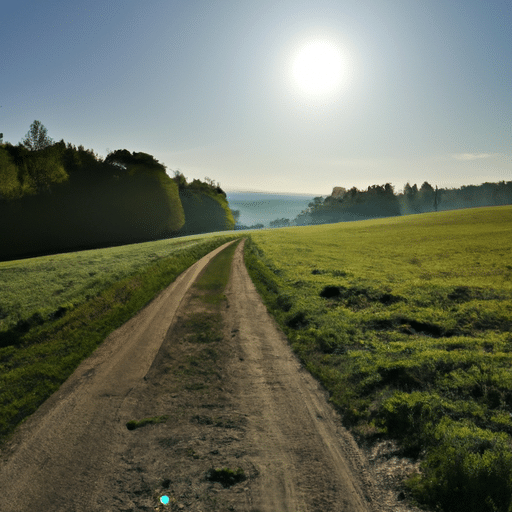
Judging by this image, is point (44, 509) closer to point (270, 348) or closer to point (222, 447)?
point (222, 447)

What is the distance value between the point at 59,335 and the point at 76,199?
218 ft

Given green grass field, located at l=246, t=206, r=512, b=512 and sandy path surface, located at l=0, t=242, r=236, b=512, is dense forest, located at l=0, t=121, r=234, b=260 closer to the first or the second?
green grass field, located at l=246, t=206, r=512, b=512

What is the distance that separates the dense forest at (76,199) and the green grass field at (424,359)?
179 ft

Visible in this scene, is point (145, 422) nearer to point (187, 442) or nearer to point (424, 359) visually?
point (187, 442)

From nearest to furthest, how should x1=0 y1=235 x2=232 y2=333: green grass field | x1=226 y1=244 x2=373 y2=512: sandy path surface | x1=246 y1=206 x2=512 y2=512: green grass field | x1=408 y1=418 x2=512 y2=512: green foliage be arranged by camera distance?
x1=408 y1=418 x2=512 y2=512: green foliage → x1=226 y1=244 x2=373 y2=512: sandy path surface → x1=246 y1=206 x2=512 y2=512: green grass field → x1=0 y1=235 x2=232 y2=333: green grass field

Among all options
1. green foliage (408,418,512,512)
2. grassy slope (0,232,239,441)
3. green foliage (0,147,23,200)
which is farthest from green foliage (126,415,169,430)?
green foliage (0,147,23,200)

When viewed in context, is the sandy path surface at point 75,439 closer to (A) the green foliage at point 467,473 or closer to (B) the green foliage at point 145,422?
(B) the green foliage at point 145,422

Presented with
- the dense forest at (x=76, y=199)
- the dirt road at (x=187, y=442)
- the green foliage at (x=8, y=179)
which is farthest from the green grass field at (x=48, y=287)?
the dense forest at (x=76, y=199)

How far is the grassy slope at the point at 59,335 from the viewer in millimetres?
9375

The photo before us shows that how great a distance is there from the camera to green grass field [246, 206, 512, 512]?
237 inches

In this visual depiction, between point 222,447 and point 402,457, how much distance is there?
157 inches

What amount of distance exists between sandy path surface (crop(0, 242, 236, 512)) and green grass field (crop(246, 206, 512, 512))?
5.93 meters

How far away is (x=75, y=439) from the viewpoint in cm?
732

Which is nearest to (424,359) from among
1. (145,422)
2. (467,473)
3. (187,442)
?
(467,473)
